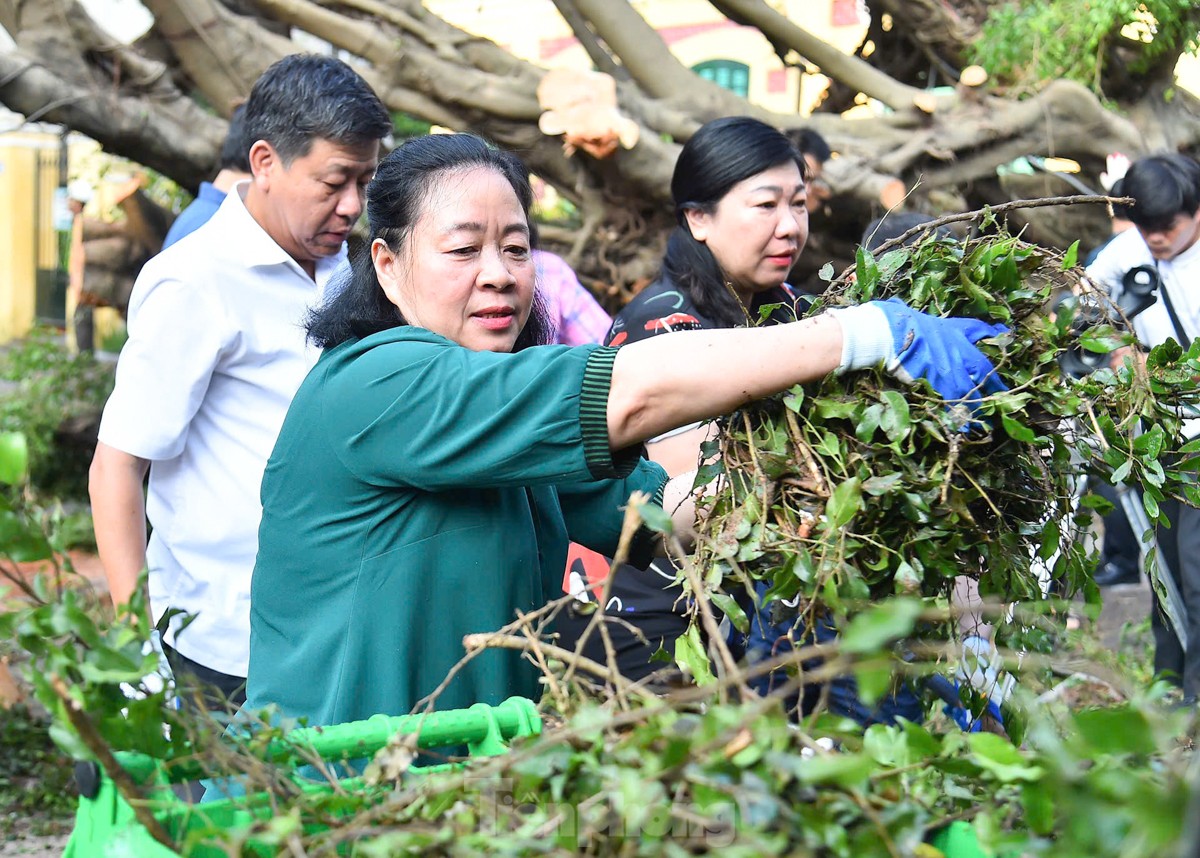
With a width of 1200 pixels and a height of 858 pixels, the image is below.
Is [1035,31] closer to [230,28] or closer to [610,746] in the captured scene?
[230,28]

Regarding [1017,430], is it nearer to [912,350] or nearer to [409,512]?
[912,350]

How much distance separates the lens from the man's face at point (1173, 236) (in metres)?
4.58

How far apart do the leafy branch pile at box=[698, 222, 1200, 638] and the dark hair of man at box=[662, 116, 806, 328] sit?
4.14ft

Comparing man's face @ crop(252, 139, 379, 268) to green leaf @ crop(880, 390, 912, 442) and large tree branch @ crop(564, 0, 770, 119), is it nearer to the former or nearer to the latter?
green leaf @ crop(880, 390, 912, 442)

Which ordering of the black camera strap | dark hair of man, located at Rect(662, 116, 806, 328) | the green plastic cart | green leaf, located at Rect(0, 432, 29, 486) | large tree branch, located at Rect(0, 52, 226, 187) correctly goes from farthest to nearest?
1. large tree branch, located at Rect(0, 52, 226, 187)
2. the black camera strap
3. dark hair of man, located at Rect(662, 116, 806, 328)
4. the green plastic cart
5. green leaf, located at Rect(0, 432, 29, 486)

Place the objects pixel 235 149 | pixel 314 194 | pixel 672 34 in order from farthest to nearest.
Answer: pixel 672 34, pixel 235 149, pixel 314 194

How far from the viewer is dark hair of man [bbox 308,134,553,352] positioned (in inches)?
82.4

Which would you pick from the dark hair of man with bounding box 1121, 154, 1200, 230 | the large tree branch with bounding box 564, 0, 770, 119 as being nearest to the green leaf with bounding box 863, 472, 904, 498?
the dark hair of man with bounding box 1121, 154, 1200, 230

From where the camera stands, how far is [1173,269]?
462cm

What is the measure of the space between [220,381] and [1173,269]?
337 centimetres

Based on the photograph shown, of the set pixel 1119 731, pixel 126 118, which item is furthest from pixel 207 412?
pixel 126 118

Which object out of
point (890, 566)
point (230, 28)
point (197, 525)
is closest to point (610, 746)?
point (890, 566)

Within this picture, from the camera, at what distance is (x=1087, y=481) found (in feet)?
7.96

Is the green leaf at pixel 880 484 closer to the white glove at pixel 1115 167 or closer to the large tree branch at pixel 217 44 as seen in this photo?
the white glove at pixel 1115 167
